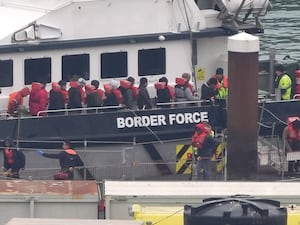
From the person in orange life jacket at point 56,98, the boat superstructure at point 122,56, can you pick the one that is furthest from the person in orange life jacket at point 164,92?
the person in orange life jacket at point 56,98

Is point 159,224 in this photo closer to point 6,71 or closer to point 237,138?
point 237,138

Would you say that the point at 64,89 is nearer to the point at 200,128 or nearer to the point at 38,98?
the point at 38,98

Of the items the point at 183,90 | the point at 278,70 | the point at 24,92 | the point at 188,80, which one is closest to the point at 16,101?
the point at 24,92

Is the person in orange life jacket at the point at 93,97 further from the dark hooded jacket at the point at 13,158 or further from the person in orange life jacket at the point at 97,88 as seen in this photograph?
the dark hooded jacket at the point at 13,158

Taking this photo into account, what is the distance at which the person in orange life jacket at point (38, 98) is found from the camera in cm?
2181

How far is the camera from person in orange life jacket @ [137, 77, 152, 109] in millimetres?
22328

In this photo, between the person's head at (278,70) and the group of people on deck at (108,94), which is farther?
the person's head at (278,70)

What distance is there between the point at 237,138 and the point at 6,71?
459 centimetres

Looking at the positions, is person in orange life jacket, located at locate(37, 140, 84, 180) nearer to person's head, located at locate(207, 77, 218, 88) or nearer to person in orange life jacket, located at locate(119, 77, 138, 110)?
person in orange life jacket, located at locate(119, 77, 138, 110)

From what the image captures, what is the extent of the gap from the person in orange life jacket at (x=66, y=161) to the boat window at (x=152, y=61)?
2687 mm

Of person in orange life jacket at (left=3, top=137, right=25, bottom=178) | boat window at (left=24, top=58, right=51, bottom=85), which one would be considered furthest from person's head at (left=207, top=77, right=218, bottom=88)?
person in orange life jacket at (left=3, top=137, right=25, bottom=178)

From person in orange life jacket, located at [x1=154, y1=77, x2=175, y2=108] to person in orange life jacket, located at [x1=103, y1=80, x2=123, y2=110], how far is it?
2.30 feet

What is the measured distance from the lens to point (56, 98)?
21938mm

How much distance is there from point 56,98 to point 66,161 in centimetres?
139
